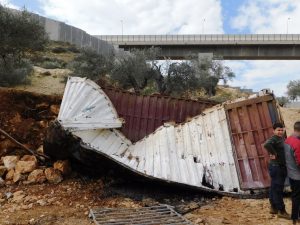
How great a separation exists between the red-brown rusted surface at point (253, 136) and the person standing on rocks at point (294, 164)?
187 cm

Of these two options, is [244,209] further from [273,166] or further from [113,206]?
[113,206]

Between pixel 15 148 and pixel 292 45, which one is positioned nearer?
pixel 15 148

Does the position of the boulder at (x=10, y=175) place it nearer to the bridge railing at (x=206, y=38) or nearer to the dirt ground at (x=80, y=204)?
the dirt ground at (x=80, y=204)

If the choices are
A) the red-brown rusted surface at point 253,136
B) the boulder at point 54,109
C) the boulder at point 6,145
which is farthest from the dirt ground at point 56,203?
the boulder at point 54,109

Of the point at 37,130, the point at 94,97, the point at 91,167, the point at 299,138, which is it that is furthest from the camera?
the point at 37,130

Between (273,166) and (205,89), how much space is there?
96.0ft

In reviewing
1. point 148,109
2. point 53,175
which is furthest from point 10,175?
point 148,109

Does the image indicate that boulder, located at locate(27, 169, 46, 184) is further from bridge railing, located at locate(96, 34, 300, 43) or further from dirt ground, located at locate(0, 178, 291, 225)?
bridge railing, located at locate(96, 34, 300, 43)

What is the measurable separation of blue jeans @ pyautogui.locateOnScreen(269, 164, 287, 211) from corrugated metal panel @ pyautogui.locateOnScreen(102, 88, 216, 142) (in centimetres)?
451

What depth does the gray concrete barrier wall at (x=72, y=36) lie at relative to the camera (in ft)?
128

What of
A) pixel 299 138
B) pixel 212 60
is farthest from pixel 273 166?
pixel 212 60

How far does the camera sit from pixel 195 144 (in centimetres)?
881

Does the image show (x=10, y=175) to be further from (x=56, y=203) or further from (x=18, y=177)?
(x=56, y=203)

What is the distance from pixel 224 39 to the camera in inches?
1674
